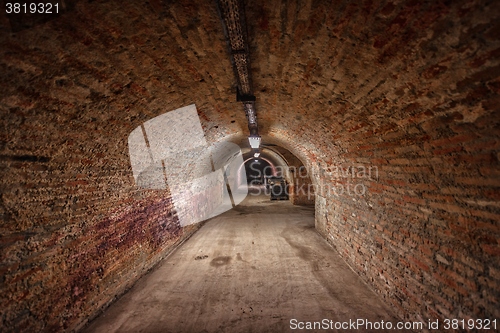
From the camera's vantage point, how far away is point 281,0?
1.81 m

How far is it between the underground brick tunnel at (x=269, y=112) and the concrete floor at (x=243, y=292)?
38 millimetres

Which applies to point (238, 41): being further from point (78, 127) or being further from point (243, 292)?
point (243, 292)

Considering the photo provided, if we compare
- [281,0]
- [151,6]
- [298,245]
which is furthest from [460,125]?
[298,245]

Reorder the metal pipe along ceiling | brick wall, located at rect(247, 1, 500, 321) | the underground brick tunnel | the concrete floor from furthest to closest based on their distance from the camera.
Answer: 1. the concrete floor
2. the metal pipe along ceiling
3. the underground brick tunnel
4. brick wall, located at rect(247, 1, 500, 321)

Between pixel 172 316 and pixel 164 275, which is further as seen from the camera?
pixel 164 275

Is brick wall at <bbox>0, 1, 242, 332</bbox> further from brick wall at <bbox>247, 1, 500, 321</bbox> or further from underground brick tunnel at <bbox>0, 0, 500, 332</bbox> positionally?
brick wall at <bbox>247, 1, 500, 321</bbox>

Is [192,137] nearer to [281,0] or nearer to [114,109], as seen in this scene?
[114,109]

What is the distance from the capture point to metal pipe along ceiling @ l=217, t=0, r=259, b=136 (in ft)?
6.21

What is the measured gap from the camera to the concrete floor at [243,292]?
310cm

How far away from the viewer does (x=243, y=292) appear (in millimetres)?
3785

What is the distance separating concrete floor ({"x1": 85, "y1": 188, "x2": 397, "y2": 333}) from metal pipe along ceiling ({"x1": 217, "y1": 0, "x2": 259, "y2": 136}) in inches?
121

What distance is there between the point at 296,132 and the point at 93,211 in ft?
13.6

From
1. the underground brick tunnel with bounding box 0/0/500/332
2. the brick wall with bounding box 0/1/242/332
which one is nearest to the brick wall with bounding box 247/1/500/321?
the underground brick tunnel with bounding box 0/0/500/332

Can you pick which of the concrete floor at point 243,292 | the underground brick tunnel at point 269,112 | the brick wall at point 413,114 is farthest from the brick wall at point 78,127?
the brick wall at point 413,114
